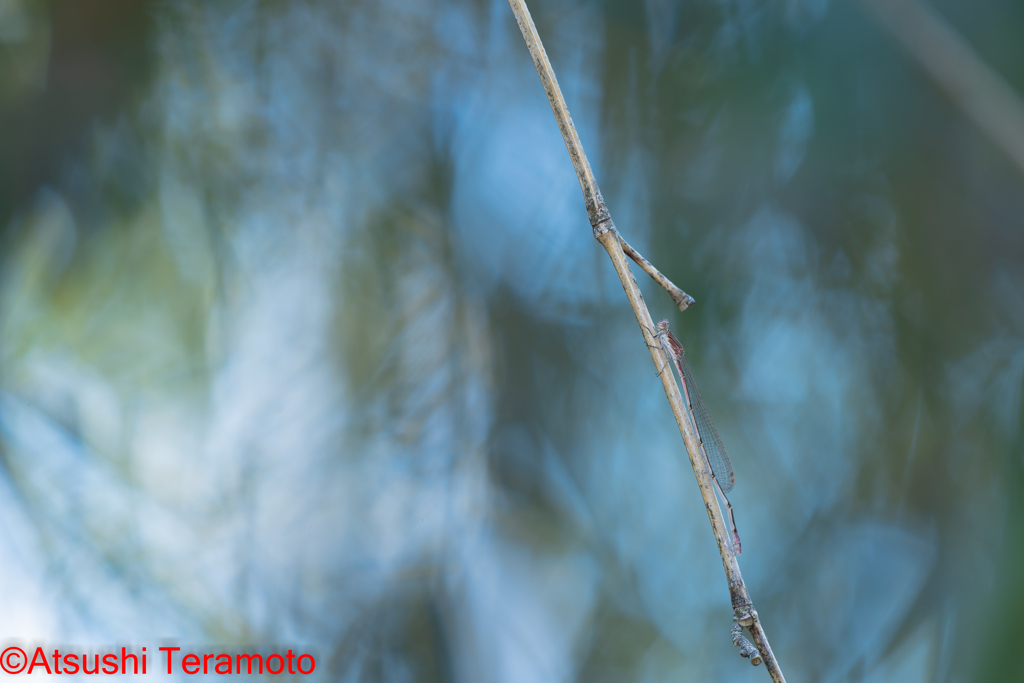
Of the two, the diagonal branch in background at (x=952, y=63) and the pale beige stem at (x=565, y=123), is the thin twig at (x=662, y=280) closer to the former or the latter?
the pale beige stem at (x=565, y=123)

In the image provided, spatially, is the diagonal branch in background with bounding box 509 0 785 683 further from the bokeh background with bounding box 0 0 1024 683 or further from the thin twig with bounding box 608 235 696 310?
the bokeh background with bounding box 0 0 1024 683

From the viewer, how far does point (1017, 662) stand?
2.79 feet

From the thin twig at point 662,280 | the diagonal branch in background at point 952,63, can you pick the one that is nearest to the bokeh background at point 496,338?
the diagonal branch in background at point 952,63

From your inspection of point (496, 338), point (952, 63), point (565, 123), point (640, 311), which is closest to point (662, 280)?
point (640, 311)

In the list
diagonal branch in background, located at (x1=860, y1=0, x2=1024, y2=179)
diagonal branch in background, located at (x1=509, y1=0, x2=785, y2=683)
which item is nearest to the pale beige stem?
diagonal branch in background, located at (x1=509, y1=0, x2=785, y2=683)

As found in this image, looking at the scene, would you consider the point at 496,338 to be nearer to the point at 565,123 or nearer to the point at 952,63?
the point at 565,123

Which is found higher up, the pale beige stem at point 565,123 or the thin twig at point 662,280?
the pale beige stem at point 565,123

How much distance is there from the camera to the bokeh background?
792 mm

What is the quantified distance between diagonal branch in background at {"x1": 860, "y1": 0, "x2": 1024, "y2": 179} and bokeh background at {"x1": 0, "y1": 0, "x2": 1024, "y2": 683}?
0.05 feet

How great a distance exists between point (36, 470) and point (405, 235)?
61 centimetres

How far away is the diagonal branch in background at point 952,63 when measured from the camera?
892mm

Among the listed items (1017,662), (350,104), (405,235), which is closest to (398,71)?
(350,104)

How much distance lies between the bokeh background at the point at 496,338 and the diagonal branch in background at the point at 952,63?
0.6 inches

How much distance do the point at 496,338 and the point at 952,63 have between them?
0.88 m
